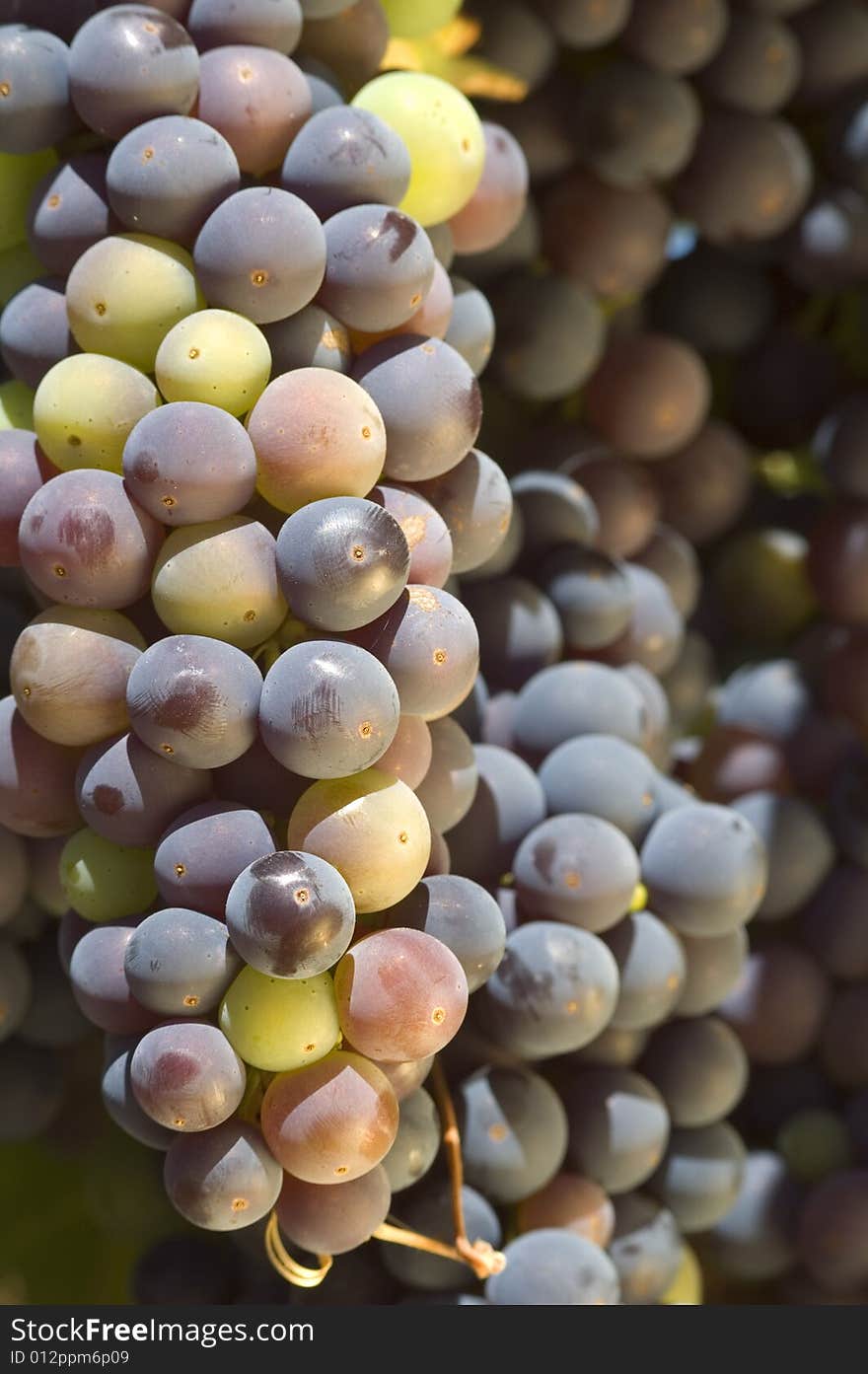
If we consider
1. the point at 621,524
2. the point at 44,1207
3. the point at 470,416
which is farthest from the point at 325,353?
the point at 44,1207

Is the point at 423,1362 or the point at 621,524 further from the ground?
the point at 621,524

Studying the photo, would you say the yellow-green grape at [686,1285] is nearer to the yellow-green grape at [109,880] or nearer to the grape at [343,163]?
the yellow-green grape at [109,880]

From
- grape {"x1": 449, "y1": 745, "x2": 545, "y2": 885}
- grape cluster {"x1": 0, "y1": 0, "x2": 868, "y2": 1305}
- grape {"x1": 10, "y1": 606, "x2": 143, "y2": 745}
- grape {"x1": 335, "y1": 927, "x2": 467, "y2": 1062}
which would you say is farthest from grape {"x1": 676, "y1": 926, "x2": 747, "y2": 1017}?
grape {"x1": 10, "y1": 606, "x2": 143, "y2": 745}

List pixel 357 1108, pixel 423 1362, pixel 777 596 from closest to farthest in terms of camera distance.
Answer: pixel 357 1108 < pixel 423 1362 < pixel 777 596

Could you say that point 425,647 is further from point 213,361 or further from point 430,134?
point 430,134

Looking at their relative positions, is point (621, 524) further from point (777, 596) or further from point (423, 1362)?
point (423, 1362)

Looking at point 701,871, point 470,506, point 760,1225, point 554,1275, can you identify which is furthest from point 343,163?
point 760,1225
